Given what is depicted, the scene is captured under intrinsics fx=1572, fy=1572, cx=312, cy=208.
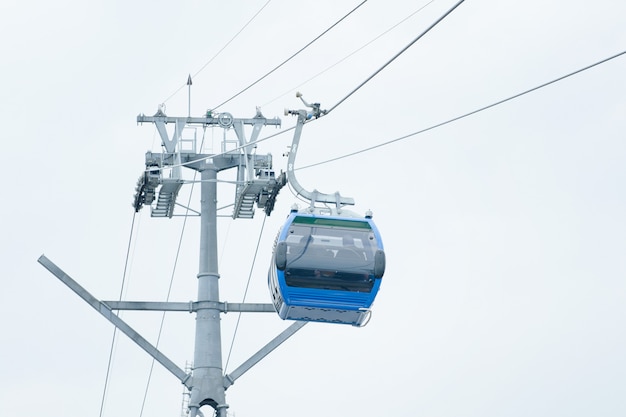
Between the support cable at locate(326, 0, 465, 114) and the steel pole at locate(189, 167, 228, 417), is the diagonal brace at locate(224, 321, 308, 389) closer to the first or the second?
the steel pole at locate(189, 167, 228, 417)

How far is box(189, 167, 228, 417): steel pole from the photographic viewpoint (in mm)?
34250

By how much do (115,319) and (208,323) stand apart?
2065 millimetres

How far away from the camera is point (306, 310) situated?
2748cm

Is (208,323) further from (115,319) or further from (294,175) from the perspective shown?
(294,175)

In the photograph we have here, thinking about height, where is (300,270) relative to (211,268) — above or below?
below

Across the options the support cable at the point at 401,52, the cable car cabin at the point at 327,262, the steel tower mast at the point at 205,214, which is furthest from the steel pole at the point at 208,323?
the support cable at the point at 401,52

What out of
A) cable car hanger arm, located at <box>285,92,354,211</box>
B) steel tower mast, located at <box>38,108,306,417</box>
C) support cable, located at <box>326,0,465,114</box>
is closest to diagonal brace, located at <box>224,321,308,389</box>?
steel tower mast, located at <box>38,108,306,417</box>

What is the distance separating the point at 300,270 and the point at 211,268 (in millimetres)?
9326

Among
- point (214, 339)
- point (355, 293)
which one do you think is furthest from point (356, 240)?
point (214, 339)

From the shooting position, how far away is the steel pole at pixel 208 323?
34250 millimetres

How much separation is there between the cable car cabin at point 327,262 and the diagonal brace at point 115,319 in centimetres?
805

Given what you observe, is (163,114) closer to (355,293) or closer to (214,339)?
(214,339)

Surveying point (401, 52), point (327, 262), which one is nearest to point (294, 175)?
Result: point (327, 262)

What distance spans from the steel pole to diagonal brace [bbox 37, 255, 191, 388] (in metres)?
0.48
